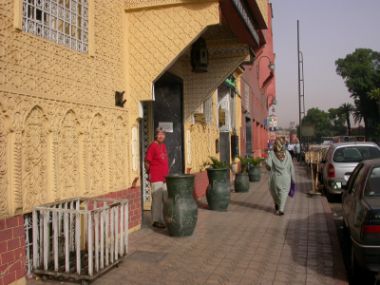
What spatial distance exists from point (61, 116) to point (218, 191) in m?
5.02

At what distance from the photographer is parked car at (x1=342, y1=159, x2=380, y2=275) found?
4.45 metres

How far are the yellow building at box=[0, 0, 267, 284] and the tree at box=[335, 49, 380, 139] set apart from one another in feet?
176

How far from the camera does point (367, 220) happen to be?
452cm

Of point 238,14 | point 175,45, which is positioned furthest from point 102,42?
point 238,14

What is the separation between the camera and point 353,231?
4984mm

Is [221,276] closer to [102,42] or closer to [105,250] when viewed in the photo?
[105,250]

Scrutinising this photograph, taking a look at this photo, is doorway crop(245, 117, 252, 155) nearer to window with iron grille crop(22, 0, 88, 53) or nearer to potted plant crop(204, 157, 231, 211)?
potted plant crop(204, 157, 231, 211)

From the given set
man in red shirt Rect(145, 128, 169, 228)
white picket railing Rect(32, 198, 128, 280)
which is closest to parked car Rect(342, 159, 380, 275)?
white picket railing Rect(32, 198, 128, 280)

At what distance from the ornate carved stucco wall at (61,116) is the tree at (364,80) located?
54.5 m

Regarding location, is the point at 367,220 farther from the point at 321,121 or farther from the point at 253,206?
the point at 321,121

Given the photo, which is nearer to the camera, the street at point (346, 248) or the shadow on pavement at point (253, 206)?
the street at point (346, 248)

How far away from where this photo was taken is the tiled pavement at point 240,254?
513 centimetres

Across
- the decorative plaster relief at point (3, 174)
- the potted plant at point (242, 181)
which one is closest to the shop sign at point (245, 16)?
the decorative plaster relief at point (3, 174)

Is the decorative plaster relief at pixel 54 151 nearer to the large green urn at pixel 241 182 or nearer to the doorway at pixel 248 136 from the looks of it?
the large green urn at pixel 241 182
